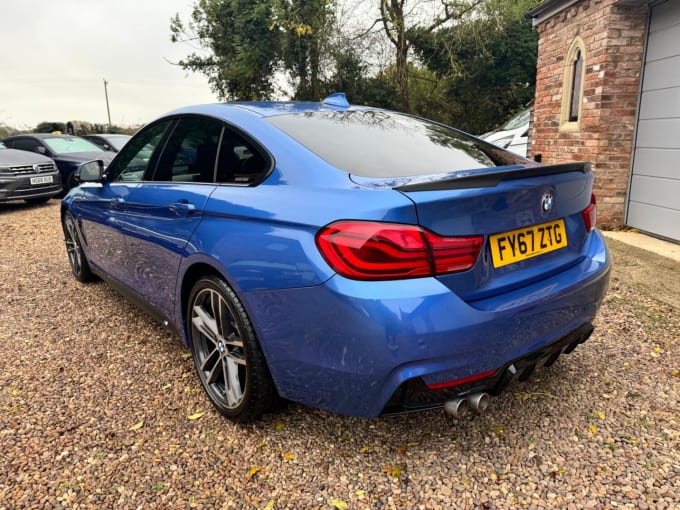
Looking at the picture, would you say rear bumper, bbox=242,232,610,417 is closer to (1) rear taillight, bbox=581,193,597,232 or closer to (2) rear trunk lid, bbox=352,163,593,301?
(2) rear trunk lid, bbox=352,163,593,301

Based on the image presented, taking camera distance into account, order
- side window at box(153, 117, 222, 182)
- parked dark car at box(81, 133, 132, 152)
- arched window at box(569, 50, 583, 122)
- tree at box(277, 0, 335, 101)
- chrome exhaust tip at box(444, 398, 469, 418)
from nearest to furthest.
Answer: chrome exhaust tip at box(444, 398, 469, 418) → side window at box(153, 117, 222, 182) → arched window at box(569, 50, 583, 122) → parked dark car at box(81, 133, 132, 152) → tree at box(277, 0, 335, 101)

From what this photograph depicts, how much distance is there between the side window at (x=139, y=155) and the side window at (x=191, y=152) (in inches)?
7.5

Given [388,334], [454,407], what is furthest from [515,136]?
[388,334]

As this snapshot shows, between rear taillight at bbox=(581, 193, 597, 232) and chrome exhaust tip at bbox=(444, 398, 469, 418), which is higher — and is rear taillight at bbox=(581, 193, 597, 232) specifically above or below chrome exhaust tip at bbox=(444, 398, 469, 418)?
above

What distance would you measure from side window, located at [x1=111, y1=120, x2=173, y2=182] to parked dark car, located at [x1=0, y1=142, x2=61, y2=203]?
22.9ft

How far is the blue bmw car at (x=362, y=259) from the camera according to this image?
1.71 metres

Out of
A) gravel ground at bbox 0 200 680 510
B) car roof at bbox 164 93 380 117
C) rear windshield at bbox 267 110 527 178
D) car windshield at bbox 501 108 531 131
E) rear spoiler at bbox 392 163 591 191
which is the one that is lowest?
gravel ground at bbox 0 200 680 510

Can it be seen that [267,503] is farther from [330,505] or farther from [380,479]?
[380,479]

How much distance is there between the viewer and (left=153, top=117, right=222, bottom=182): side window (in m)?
2.57

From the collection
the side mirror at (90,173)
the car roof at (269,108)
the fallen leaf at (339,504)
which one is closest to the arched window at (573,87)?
the car roof at (269,108)

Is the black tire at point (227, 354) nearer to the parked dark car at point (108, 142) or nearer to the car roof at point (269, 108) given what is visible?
the car roof at point (269, 108)

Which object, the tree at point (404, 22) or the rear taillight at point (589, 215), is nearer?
the rear taillight at point (589, 215)

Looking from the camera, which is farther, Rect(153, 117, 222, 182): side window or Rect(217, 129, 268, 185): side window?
Rect(153, 117, 222, 182): side window

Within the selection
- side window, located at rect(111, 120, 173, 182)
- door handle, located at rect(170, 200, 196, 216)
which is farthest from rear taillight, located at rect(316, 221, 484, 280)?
side window, located at rect(111, 120, 173, 182)
